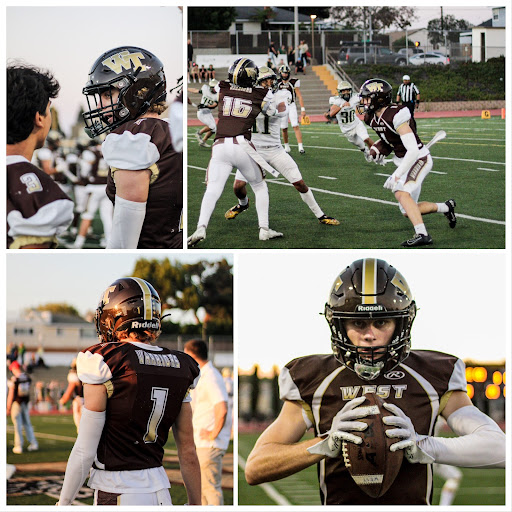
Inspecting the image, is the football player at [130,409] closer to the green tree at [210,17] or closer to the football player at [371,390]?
the football player at [371,390]

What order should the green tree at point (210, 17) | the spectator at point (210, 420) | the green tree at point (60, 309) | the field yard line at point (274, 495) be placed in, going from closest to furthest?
the green tree at point (210, 17)
the spectator at point (210, 420)
the field yard line at point (274, 495)
the green tree at point (60, 309)

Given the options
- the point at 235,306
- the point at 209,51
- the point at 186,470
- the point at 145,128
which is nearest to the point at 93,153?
the point at 209,51

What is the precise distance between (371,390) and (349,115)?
5.88 meters

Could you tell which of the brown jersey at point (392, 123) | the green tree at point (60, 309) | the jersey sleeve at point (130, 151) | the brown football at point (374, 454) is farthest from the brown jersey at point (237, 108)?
the green tree at point (60, 309)

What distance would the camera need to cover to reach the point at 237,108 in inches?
202

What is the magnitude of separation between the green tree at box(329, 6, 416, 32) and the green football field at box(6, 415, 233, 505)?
3134 mm

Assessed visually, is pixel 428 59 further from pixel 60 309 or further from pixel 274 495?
pixel 60 309

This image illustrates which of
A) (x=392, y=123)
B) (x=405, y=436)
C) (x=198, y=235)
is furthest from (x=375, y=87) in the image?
(x=405, y=436)

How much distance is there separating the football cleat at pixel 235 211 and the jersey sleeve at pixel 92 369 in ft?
9.44

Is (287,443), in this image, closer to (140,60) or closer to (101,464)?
(101,464)

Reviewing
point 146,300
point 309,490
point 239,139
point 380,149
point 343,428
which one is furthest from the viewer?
point 309,490

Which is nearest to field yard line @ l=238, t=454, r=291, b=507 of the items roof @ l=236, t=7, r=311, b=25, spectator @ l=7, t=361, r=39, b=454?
spectator @ l=7, t=361, r=39, b=454

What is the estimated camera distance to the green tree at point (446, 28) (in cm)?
527

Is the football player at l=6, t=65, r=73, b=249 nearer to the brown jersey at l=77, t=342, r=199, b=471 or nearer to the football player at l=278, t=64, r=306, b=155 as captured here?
the brown jersey at l=77, t=342, r=199, b=471
